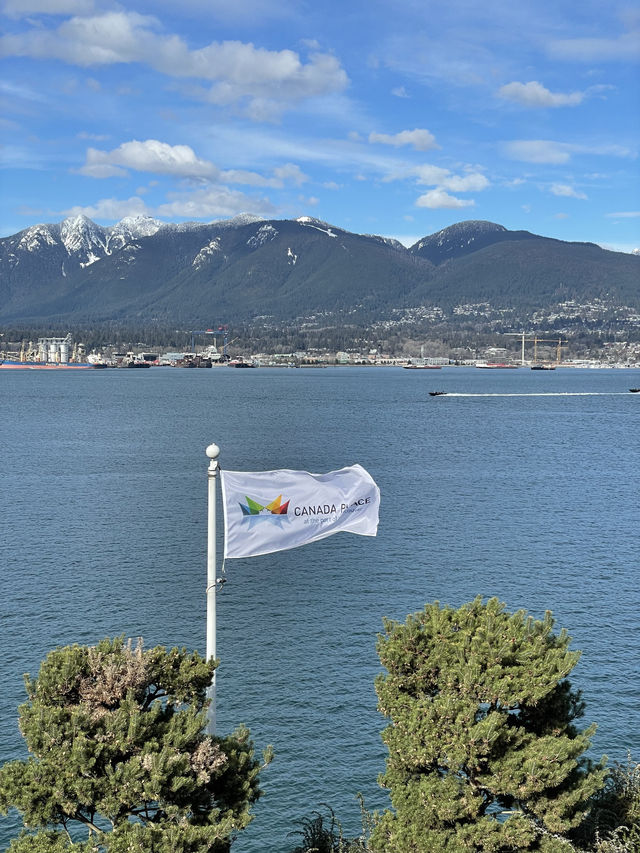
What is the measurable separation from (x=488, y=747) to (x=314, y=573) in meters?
26.1

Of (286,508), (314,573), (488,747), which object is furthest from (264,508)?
(314,573)

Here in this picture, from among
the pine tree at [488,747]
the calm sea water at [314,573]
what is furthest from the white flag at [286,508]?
the calm sea water at [314,573]

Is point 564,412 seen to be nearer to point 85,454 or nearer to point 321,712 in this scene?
point 85,454

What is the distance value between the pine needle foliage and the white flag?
279 cm

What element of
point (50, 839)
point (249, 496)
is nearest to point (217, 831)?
point (50, 839)

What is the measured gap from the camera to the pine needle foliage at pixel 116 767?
11.9 m

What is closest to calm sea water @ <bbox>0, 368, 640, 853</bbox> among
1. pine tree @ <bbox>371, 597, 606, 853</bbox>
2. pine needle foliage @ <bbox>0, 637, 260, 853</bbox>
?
pine tree @ <bbox>371, 597, 606, 853</bbox>

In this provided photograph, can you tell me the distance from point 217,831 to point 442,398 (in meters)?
169

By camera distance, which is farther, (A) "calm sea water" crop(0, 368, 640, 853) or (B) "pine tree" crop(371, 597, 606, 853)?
(A) "calm sea water" crop(0, 368, 640, 853)

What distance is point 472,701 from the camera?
44.6 ft

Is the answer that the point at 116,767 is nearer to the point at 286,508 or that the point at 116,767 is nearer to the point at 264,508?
the point at 264,508

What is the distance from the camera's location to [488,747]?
43.5ft

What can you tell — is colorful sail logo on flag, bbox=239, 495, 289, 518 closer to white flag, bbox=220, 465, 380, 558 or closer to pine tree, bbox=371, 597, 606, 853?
white flag, bbox=220, 465, 380, 558

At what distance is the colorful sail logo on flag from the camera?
14.8 metres
